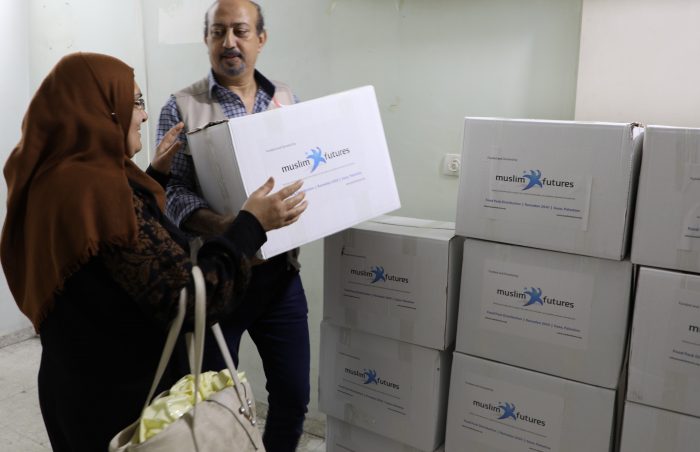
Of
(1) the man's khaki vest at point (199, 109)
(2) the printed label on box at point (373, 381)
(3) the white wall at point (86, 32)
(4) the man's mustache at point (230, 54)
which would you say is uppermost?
(3) the white wall at point (86, 32)

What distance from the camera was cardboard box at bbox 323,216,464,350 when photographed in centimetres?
148

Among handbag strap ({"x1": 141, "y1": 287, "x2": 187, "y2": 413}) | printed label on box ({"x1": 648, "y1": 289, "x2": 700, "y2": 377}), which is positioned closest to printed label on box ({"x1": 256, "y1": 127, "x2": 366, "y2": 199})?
handbag strap ({"x1": 141, "y1": 287, "x2": 187, "y2": 413})

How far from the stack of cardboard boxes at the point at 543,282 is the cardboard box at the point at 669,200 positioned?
0.04m

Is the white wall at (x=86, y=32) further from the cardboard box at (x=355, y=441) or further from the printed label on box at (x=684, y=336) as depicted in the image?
the printed label on box at (x=684, y=336)

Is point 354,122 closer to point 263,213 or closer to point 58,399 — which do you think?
point 263,213

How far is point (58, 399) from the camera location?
108 cm

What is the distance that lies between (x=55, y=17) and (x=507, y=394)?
2.68 metres

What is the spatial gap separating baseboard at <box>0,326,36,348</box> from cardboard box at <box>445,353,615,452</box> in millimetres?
2525

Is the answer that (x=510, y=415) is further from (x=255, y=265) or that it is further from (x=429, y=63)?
(x=429, y=63)

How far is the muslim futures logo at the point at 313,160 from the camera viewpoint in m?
1.28

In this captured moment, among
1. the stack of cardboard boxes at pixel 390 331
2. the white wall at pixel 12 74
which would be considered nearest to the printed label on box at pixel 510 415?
the stack of cardboard boxes at pixel 390 331

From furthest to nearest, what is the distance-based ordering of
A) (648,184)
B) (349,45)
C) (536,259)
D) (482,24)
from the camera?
(349,45)
(482,24)
(536,259)
(648,184)

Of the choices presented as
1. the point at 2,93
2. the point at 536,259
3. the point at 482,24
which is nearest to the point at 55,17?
the point at 2,93

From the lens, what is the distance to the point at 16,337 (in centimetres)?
305
